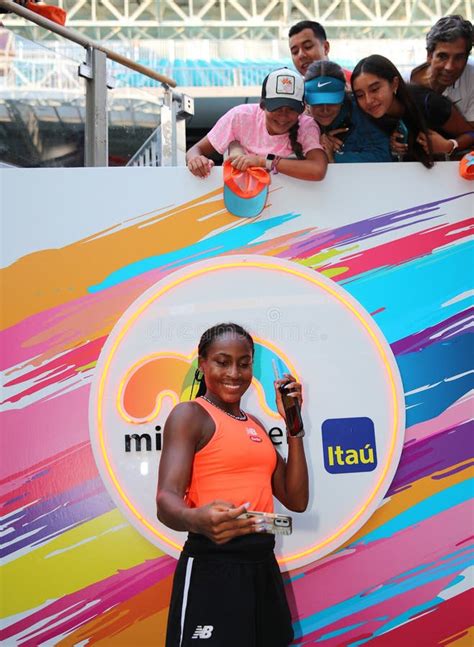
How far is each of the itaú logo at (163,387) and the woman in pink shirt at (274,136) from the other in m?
0.65

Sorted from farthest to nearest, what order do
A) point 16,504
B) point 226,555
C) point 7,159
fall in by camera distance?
point 7,159, point 16,504, point 226,555

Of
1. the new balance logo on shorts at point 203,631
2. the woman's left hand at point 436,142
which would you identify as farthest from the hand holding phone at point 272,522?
the woman's left hand at point 436,142

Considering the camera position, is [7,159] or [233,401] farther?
[7,159]

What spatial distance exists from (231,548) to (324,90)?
1742 mm

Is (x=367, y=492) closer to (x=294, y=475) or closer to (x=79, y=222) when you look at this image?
(x=294, y=475)

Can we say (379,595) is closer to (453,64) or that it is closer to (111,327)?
(111,327)

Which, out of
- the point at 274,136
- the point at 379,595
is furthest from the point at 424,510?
the point at 274,136

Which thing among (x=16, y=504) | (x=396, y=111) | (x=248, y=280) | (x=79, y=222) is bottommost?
(x=16, y=504)

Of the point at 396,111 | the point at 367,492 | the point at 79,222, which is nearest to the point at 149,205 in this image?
the point at 79,222

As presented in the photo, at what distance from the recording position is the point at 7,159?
3.56 meters

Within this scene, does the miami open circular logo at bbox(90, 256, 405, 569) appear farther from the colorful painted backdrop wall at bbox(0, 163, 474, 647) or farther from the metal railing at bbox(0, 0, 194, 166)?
the metal railing at bbox(0, 0, 194, 166)

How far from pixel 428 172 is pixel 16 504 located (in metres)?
1.97

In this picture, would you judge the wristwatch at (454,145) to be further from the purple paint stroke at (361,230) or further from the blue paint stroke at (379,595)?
the blue paint stroke at (379,595)

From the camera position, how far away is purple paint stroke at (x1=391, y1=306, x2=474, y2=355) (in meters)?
2.77
